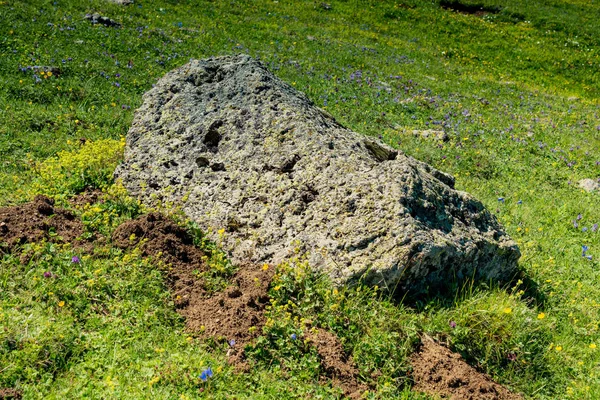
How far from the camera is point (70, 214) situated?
6.40 meters

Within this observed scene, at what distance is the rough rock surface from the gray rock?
6.12 metres

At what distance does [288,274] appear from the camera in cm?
557

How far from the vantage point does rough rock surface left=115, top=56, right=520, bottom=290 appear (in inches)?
217

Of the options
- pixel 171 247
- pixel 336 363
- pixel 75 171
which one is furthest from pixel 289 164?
pixel 75 171

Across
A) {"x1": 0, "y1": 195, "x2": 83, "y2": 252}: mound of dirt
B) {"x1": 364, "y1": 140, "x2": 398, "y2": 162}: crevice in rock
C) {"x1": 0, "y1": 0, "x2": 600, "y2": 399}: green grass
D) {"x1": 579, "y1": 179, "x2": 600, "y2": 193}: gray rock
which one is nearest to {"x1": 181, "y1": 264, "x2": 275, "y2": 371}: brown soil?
{"x1": 0, "y1": 0, "x2": 600, "y2": 399}: green grass

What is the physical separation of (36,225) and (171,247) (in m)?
1.64

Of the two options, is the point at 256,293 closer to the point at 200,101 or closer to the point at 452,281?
the point at 452,281

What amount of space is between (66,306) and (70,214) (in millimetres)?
1753

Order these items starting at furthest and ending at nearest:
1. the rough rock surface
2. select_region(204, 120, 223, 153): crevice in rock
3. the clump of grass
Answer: select_region(204, 120, 223, 153): crevice in rock, the clump of grass, the rough rock surface

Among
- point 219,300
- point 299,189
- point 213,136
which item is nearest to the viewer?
point 219,300

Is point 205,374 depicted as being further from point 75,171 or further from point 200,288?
point 75,171

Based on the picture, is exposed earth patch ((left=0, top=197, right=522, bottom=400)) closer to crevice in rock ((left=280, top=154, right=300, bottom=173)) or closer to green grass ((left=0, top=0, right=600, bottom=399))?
green grass ((left=0, top=0, right=600, bottom=399))

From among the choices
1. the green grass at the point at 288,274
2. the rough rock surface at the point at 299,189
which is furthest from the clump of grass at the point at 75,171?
the rough rock surface at the point at 299,189

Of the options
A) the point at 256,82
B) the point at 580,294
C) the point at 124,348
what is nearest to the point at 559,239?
the point at 580,294
